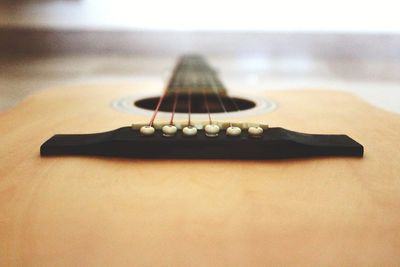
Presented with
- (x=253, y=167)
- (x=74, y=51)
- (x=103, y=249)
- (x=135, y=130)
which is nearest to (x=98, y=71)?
(x=74, y=51)

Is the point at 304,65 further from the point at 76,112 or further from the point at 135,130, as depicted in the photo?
the point at 135,130

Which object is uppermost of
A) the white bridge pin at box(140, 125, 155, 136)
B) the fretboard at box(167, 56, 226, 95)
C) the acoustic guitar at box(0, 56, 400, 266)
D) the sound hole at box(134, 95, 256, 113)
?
the white bridge pin at box(140, 125, 155, 136)

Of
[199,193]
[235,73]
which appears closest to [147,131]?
[199,193]

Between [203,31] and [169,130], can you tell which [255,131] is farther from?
[203,31]

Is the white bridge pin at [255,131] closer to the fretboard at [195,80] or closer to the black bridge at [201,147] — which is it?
the black bridge at [201,147]

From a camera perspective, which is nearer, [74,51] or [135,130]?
[135,130]

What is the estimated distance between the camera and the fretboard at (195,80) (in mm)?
795

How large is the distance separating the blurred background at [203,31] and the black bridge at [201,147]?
1042 mm

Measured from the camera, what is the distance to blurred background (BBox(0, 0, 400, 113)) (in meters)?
1.55

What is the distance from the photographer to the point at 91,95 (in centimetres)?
80

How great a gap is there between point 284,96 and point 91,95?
1.19ft

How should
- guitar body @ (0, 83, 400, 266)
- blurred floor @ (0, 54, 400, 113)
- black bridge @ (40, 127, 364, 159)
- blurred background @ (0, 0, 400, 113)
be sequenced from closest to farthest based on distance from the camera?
1. guitar body @ (0, 83, 400, 266)
2. black bridge @ (40, 127, 364, 159)
3. blurred floor @ (0, 54, 400, 113)
4. blurred background @ (0, 0, 400, 113)

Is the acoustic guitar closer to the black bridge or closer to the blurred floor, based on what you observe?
the black bridge

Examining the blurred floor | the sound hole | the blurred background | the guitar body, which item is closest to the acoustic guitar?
the guitar body
